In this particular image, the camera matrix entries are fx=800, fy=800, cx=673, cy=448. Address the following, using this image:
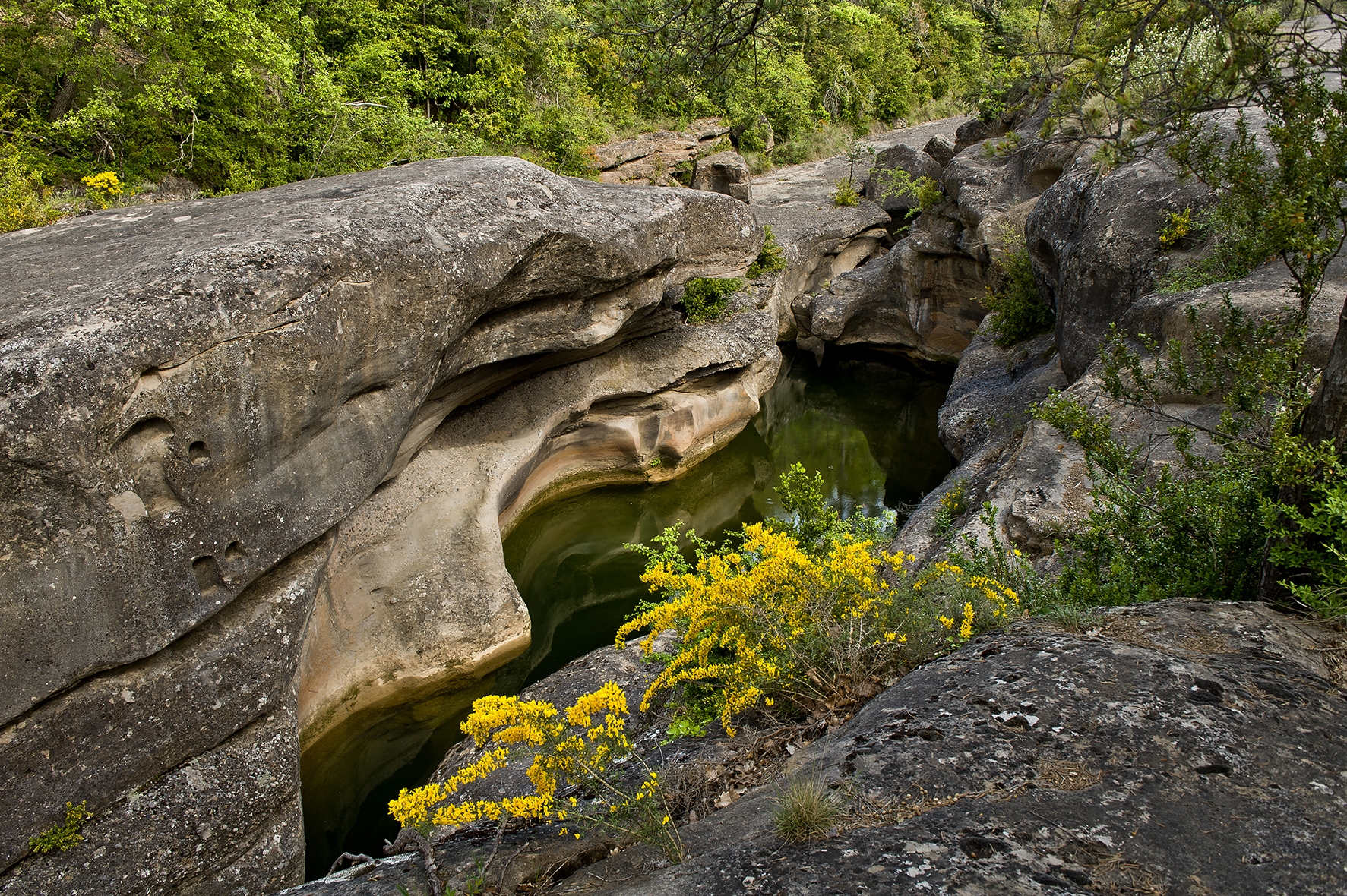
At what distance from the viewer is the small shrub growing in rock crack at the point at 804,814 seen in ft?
8.36

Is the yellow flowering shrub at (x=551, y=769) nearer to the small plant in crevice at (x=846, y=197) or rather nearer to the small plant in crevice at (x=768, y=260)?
the small plant in crevice at (x=768, y=260)

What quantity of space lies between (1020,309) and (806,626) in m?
11.0

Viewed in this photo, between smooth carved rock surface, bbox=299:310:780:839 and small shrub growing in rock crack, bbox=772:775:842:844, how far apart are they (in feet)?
19.7

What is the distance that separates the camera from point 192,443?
5344mm

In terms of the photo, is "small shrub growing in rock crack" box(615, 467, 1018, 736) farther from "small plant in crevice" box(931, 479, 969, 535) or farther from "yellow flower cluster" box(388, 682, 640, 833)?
"small plant in crevice" box(931, 479, 969, 535)

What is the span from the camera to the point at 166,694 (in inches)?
211

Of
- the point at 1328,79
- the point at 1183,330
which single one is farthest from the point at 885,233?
the point at 1183,330

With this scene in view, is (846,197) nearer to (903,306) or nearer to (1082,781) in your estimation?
(903,306)

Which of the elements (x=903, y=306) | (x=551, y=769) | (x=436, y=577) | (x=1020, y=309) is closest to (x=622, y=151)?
(x=903, y=306)

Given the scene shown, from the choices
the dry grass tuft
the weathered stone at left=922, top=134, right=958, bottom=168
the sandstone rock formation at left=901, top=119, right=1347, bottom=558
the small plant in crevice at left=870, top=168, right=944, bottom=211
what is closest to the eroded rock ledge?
the dry grass tuft

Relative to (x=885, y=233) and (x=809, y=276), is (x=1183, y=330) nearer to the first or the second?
(x=809, y=276)

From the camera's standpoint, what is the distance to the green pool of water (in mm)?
8898

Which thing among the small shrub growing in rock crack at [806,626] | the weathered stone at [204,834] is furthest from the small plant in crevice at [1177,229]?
the weathered stone at [204,834]

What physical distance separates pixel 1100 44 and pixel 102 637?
7350 millimetres
